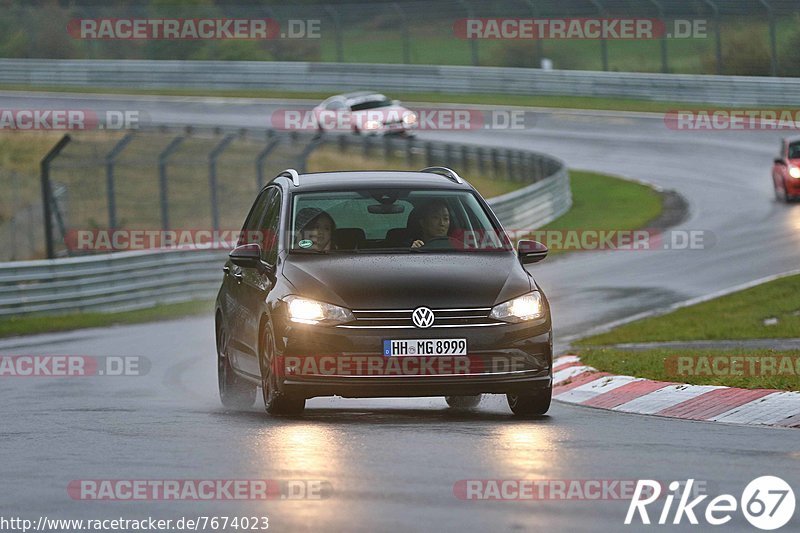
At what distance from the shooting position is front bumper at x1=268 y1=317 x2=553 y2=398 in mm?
9891

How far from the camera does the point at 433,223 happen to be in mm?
11039

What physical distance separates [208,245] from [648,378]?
545 inches

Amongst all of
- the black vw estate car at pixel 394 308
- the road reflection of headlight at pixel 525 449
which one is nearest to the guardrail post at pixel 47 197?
the black vw estate car at pixel 394 308

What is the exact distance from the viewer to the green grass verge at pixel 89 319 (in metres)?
22.5

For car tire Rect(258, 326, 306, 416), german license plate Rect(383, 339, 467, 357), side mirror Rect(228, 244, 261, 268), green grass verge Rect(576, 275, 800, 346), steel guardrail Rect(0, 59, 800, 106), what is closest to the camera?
german license plate Rect(383, 339, 467, 357)

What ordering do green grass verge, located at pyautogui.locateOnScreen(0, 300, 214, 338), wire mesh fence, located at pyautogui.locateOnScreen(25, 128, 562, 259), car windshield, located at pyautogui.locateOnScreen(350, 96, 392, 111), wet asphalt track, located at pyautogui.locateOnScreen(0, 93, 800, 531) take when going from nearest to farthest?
1. wet asphalt track, located at pyautogui.locateOnScreen(0, 93, 800, 531)
2. green grass verge, located at pyautogui.locateOnScreen(0, 300, 214, 338)
3. wire mesh fence, located at pyautogui.locateOnScreen(25, 128, 562, 259)
4. car windshield, located at pyautogui.locateOnScreen(350, 96, 392, 111)

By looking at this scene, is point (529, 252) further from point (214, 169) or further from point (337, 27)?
point (337, 27)

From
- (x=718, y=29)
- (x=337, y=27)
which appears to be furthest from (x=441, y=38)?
(x=718, y=29)

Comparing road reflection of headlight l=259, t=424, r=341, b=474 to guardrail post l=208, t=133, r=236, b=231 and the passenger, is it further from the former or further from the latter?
guardrail post l=208, t=133, r=236, b=231

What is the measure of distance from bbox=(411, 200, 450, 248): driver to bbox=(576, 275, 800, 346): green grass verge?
665cm

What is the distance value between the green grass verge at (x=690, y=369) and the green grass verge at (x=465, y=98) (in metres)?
34.7

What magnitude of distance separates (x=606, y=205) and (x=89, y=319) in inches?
583

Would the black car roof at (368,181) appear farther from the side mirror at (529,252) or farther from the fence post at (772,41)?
the fence post at (772,41)

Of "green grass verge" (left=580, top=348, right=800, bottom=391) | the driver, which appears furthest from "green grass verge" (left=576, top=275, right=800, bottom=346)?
the driver
